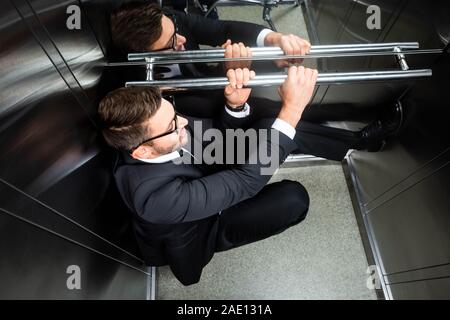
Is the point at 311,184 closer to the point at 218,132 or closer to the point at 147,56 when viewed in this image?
the point at 218,132

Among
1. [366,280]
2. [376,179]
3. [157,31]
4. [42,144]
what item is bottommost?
[366,280]

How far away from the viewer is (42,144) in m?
0.90

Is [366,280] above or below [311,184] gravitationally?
below

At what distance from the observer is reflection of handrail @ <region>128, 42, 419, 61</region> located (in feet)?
3.73

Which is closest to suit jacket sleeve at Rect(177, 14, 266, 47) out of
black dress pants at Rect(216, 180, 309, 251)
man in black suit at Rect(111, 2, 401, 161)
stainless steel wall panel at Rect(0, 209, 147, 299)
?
man in black suit at Rect(111, 2, 401, 161)

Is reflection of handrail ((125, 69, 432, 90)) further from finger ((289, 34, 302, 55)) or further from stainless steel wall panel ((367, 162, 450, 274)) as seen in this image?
stainless steel wall panel ((367, 162, 450, 274))

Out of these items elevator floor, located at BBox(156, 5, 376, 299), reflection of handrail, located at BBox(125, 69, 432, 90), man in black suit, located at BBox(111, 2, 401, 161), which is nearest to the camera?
reflection of handrail, located at BBox(125, 69, 432, 90)

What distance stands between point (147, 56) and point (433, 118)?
1168 millimetres

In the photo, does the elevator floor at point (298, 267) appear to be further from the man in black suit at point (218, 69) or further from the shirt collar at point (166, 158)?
the shirt collar at point (166, 158)

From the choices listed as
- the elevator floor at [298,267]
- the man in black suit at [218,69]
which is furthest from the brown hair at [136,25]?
the elevator floor at [298,267]

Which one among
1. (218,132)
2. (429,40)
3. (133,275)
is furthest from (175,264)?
(429,40)

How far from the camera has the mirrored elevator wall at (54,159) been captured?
76 centimetres

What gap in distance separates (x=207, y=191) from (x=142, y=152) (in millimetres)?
271

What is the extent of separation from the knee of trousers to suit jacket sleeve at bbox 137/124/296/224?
34 cm
